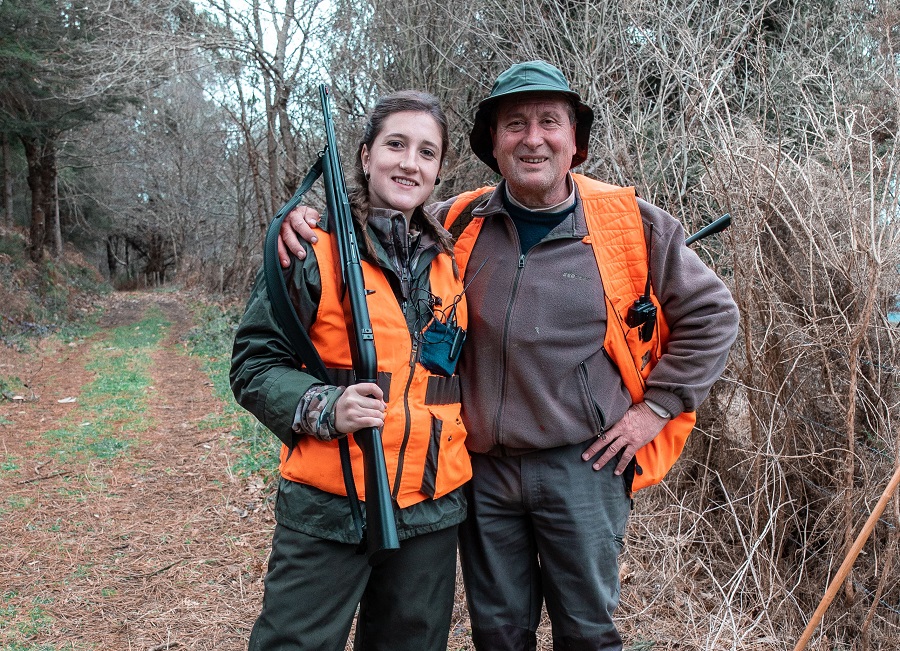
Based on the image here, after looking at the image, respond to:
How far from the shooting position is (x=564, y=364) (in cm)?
242

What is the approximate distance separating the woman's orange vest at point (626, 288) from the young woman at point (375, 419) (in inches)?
17.7

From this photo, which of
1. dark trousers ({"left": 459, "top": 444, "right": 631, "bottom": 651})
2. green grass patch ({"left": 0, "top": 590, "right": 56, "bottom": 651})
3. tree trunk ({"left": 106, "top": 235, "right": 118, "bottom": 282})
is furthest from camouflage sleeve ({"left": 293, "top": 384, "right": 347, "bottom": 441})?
tree trunk ({"left": 106, "top": 235, "right": 118, "bottom": 282})

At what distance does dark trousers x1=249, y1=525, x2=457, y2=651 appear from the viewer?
2090 millimetres

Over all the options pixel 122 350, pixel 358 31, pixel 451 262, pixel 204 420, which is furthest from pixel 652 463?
pixel 122 350

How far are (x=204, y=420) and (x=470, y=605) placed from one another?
608 cm

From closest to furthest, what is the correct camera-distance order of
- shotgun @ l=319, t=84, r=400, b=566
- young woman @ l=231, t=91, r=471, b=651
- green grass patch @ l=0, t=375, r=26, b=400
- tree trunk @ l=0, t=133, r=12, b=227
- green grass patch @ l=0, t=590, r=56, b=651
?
1. shotgun @ l=319, t=84, r=400, b=566
2. young woman @ l=231, t=91, r=471, b=651
3. green grass patch @ l=0, t=590, r=56, b=651
4. green grass patch @ l=0, t=375, r=26, b=400
5. tree trunk @ l=0, t=133, r=12, b=227

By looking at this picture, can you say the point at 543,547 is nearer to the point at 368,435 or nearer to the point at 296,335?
the point at 368,435

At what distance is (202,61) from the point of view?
509 inches

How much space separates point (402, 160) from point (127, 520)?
14.1 feet

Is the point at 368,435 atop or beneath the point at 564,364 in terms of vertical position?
beneath

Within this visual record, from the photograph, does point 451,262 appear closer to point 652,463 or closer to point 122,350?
point 652,463

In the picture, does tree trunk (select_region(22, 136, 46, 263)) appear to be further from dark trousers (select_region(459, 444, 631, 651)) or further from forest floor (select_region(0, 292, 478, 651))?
dark trousers (select_region(459, 444, 631, 651))

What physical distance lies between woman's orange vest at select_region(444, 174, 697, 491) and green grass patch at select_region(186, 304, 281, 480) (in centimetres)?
417

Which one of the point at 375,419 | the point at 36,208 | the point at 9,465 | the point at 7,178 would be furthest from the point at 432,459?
the point at 7,178
